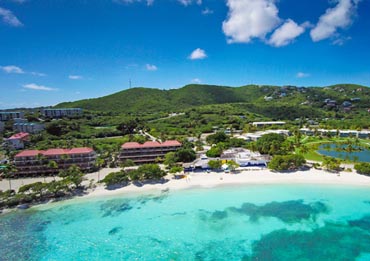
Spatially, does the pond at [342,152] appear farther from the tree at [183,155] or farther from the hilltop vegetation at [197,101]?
the hilltop vegetation at [197,101]

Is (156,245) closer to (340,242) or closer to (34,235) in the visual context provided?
(34,235)

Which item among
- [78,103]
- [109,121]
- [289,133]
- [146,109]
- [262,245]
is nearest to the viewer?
[262,245]

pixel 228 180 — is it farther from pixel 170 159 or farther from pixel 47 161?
pixel 47 161

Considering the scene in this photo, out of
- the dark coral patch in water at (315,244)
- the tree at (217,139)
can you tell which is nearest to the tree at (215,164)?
the dark coral patch in water at (315,244)

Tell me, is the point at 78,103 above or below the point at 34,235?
above

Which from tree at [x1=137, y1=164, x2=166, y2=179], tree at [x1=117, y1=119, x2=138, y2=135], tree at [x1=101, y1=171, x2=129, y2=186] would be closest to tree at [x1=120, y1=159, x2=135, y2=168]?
tree at [x1=101, y1=171, x2=129, y2=186]

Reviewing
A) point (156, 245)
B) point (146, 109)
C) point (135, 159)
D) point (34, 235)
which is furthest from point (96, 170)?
point (146, 109)

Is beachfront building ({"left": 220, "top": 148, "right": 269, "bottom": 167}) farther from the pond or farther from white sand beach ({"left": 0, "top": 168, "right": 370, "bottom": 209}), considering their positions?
the pond

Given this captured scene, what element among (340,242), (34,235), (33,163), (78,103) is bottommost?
(340,242)

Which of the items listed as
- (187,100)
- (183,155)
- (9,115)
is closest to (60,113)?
(9,115)
